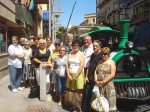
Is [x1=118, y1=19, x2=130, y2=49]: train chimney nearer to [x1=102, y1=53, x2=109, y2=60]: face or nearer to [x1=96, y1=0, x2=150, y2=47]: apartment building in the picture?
[x1=102, y1=53, x2=109, y2=60]: face

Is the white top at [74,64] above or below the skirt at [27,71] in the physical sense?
above

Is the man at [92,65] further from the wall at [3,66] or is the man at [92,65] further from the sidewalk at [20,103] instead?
the wall at [3,66]

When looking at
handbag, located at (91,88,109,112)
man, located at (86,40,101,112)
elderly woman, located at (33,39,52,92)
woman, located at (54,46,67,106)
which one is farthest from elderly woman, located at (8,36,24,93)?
handbag, located at (91,88,109,112)

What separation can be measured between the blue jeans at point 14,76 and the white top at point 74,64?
2458 millimetres

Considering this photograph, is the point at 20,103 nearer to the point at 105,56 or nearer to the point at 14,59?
the point at 14,59

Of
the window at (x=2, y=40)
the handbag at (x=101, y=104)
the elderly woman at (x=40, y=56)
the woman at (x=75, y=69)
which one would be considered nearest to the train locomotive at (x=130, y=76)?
the handbag at (x=101, y=104)

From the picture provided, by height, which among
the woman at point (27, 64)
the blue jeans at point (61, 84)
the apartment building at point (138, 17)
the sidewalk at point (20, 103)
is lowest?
the sidewalk at point (20, 103)

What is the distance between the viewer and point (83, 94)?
6.20 meters

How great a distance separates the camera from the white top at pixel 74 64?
589 cm

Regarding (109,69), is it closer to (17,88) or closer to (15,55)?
(15,55)

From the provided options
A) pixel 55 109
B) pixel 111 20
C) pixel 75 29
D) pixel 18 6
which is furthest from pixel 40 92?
pixel 111 20

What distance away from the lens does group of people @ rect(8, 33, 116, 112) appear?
5.35 m

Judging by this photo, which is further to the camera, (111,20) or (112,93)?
(111,20)

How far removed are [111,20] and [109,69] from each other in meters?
39.5
